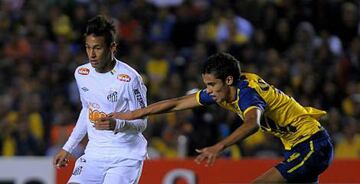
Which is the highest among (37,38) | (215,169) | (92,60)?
(37,38)

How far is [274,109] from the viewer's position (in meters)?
7.89

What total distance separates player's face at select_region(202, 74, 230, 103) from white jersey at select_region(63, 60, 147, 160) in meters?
0.69

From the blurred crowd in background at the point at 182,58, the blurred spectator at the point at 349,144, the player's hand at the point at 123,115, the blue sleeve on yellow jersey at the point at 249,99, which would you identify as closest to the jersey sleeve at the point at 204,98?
the blue sleeve on yellow jersey at the point at 249,99

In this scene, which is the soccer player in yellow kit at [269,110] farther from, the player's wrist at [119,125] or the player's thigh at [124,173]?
the player's thigh at [124,173]

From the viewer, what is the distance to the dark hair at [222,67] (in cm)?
755

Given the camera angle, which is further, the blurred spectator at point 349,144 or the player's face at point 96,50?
the blurred spectator at point 349,144

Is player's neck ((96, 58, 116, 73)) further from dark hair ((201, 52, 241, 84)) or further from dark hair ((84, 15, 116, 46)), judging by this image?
dark hair ((201, 52, 241, 84))

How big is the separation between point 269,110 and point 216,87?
1.85 feet

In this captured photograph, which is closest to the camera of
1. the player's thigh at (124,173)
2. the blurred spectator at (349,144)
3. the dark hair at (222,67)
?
the dark hair at (222,67)

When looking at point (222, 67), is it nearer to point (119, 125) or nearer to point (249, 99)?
point (249, 99)

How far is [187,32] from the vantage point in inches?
635

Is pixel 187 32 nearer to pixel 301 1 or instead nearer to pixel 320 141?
pixel 301 1

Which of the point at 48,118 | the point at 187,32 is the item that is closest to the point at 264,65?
the point at 187,32

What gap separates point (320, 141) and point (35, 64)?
26.4 feet
